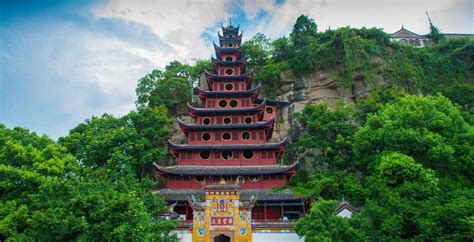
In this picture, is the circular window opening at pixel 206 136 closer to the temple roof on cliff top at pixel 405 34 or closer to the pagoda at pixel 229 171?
the pagoda at pixel 229 171

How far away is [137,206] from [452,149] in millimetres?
14228

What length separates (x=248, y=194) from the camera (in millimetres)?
19078

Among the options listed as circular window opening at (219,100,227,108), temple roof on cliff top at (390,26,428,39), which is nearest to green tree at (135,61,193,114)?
circular window opening at (219,100,227,108)

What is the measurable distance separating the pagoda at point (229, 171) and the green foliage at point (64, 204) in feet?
10.3

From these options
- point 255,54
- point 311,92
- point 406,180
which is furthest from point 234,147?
point 255,54

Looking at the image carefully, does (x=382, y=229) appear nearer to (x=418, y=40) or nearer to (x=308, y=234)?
(x=308, y=234)

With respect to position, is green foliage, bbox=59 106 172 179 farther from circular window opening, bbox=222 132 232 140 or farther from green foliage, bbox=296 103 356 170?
green foliage, bbox=296 103 356 170

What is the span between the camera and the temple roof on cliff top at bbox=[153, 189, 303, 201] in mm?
18172

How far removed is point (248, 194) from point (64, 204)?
10307mm

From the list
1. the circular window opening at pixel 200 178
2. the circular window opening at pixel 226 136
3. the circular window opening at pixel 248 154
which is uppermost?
the circular window opening at pixel 226 136

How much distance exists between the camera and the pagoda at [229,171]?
15711mm

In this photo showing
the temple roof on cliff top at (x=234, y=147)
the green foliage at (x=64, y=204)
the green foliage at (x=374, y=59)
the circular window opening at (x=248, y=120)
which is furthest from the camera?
the green foliage at (x=374, y=59)

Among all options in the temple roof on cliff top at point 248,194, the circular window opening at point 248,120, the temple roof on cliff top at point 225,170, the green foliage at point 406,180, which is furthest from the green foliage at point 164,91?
the green foliage at point 406,180

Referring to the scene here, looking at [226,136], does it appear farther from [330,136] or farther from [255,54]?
[255,54]
